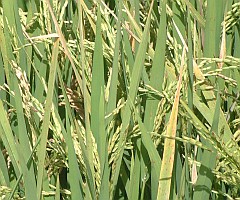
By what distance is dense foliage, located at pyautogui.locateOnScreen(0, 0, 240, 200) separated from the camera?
731 millimetres

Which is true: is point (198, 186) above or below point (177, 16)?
below

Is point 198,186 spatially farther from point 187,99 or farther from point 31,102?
point 31,102

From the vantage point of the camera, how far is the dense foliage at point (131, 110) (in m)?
0.73

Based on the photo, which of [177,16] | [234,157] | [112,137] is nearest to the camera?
[234,157]

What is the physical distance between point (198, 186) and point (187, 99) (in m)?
0.13

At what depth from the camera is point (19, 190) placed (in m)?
0.87

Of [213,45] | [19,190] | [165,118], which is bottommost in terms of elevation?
[19,190]

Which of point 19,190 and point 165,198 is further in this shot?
point 19,190

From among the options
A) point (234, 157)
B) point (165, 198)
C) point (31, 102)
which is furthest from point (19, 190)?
point (234, 157)

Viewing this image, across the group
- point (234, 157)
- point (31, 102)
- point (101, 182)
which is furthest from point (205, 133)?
point (31, 102)

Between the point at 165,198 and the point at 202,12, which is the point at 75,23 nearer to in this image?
the point at 202,12

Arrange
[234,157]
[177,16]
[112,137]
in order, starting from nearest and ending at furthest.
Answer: [234,157] < [112,137] < [177,16]

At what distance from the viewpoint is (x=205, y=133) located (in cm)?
69

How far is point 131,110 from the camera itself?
797 mm
